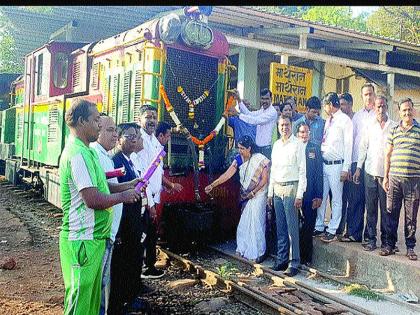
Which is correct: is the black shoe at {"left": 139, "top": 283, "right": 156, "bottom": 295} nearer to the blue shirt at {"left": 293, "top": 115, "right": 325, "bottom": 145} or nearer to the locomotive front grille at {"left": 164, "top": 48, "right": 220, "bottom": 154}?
the locomotive front grille at {"left": 164, "top": 48, "right": 220, "bottom": 154}

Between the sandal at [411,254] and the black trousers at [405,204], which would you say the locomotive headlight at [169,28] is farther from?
the sandal at [411,254]

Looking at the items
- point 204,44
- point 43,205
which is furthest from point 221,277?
point 43,205

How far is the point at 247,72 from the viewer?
40.6 feet

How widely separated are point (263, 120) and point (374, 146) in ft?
5.07

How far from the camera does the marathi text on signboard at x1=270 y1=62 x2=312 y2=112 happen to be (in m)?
7.54

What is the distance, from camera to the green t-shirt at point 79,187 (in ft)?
9.25

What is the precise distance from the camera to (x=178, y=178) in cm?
622

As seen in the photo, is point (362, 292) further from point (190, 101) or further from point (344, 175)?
point (190, 101)

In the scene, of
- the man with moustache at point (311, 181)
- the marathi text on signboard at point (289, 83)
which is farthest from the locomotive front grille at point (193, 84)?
the man with moustache at point (311, 181)

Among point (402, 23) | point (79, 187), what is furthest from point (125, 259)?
point (402, 23)

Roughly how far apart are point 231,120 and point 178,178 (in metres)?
1.20

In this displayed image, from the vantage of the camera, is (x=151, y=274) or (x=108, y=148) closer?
(x=108, y=148)

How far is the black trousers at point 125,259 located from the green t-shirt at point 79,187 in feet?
3.28

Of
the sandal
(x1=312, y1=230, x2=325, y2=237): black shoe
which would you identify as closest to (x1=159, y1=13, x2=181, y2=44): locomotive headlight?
(x1=312, y1=230, x2=325, y2=237): black shoe
